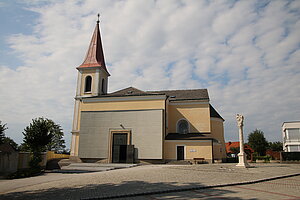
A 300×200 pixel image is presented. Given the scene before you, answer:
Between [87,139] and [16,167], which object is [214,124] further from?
[16,167]

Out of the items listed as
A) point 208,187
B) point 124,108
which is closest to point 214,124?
point 124,108

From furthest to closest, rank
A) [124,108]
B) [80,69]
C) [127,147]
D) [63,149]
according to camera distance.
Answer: [63,149], [80,69], [124,108], [127,147]

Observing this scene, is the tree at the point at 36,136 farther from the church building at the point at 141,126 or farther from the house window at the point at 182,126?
the house window at the point at 182,126

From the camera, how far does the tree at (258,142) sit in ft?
166

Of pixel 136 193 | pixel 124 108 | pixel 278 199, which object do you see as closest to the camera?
pixel 278 199

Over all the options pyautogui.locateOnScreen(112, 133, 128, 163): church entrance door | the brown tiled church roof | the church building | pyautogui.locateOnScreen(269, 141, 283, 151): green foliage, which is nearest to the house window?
the church building

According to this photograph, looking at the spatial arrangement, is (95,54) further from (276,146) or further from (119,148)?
(276,146)

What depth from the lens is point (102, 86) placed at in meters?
37.7

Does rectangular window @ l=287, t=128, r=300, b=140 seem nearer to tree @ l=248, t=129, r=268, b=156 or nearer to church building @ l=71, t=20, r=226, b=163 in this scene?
tree @ l=248, t=129, r=268, b=156

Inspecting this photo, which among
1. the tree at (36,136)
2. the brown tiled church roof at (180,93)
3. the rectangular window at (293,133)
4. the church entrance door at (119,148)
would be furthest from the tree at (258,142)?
the tree at (36,136)

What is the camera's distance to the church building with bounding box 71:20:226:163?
96.1 feet

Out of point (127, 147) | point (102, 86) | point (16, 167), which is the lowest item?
point (16, 167)

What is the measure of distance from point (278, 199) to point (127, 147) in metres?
22.2

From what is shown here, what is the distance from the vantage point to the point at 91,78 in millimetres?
36406
